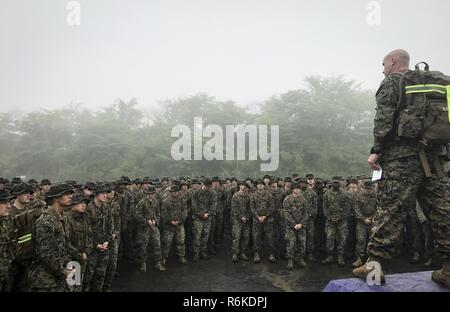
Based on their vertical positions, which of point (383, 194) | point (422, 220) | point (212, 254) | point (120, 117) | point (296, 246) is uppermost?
point (120, 117)

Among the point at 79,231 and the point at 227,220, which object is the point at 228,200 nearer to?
the point at 227,220

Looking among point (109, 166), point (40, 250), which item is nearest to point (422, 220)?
point (40, 250)

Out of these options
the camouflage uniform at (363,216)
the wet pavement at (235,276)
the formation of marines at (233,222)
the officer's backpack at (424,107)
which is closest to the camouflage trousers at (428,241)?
the formation of marines at (233,222)

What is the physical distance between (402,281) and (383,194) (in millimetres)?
960

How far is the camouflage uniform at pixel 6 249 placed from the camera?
4.65 meters

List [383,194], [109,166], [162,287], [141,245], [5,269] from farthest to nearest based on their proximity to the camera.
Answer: [109,166], [141,245], [162,287], [5,269], [383,194]

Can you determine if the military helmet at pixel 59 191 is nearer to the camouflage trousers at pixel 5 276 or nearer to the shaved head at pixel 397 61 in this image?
the camouflage trousers at pixel 5 276

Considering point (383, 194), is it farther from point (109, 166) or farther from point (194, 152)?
point (109, 166)

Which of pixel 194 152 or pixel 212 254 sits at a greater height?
pixel 194 152

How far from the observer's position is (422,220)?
8.52 meters

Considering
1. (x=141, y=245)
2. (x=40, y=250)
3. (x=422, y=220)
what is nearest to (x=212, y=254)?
(x=141, y=245)

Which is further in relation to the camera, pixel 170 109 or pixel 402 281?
pixel 170 109

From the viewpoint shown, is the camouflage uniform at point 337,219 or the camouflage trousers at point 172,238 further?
the camouflage trousers at point 172,238
